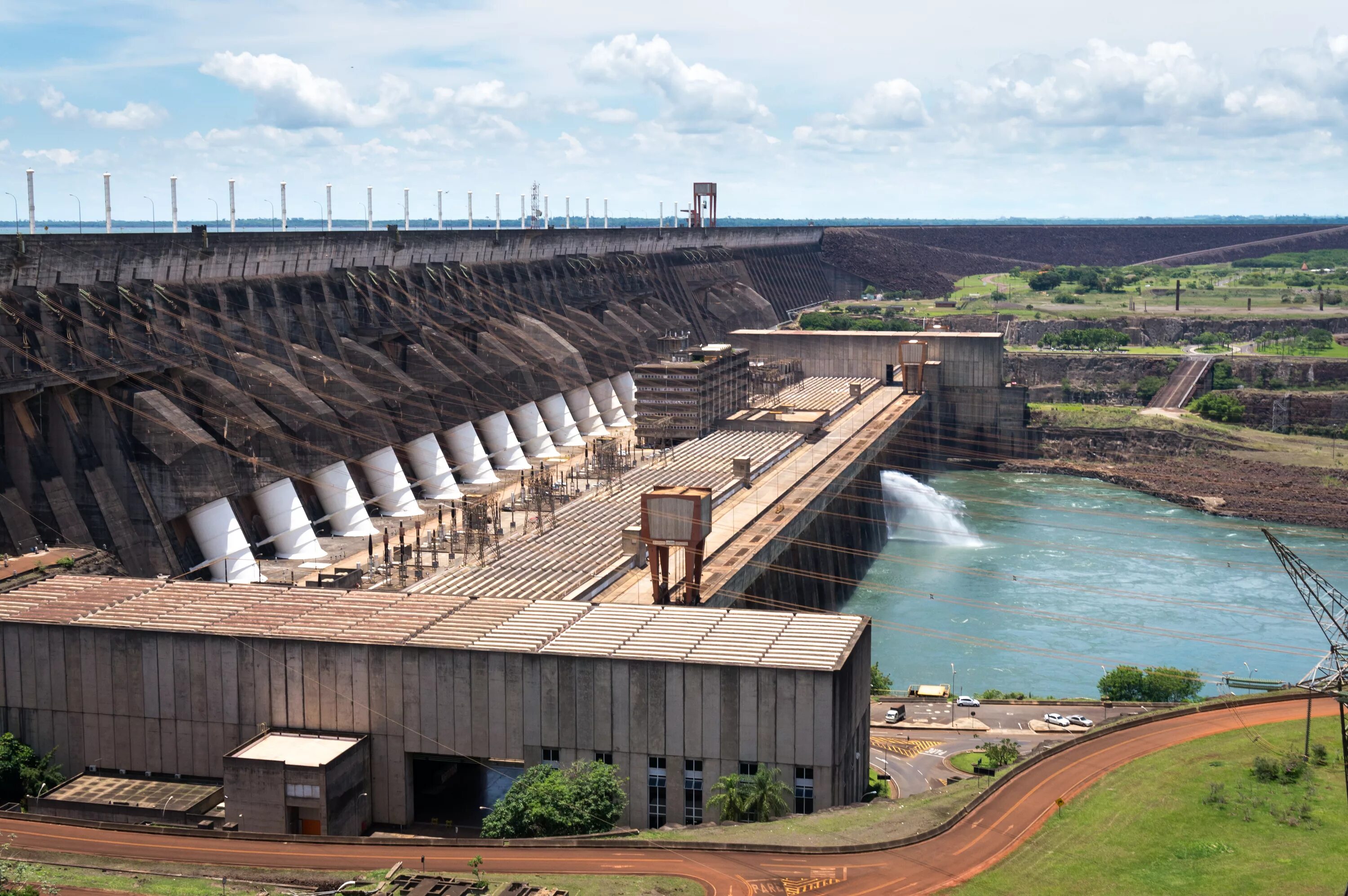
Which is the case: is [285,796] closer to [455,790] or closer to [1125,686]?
[455,790]

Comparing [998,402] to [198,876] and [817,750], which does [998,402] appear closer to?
[817,750]

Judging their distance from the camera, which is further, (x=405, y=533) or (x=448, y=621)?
(x=405, y=533)

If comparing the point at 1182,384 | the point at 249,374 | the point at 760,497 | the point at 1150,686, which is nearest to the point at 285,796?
the point at 249,374

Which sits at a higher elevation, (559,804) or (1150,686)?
(559,804)

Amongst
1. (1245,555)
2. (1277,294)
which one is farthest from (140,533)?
(1277,294)

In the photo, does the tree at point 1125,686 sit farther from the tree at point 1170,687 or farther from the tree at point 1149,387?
the tree at point 1149,387

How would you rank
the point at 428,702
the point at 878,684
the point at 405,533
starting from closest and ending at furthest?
the point at 428,702, the point at 878,684, the point at 405,533

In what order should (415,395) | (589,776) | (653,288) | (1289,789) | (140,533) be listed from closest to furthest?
(589,776)
(1289,789)
(140,533)
(415,395)
(653,288)
